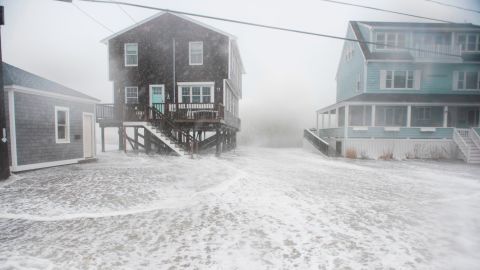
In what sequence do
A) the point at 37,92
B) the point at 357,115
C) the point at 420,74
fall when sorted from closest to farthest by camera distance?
the point at 37,92 → the point at 420,74 → the point at 357,115

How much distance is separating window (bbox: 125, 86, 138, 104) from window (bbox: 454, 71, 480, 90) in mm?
26885

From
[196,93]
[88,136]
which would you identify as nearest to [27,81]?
[88,136]

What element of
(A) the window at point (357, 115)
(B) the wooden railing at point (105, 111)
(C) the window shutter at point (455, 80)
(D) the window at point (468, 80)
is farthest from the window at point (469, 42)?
(B) the wooden railing at point (105, 111)

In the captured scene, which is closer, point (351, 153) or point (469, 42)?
point (351, 153)

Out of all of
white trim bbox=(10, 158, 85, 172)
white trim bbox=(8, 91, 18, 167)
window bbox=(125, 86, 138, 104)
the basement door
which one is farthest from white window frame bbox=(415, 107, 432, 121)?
white trim bbox=(8, 91, 18, 167)

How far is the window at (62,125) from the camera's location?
11.8 m

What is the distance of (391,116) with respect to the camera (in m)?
20.1

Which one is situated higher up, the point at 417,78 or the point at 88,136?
the point at 417,78

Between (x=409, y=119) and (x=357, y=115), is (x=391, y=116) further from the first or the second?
(x=409, y=119)

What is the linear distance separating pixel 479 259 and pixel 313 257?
257 centimetres

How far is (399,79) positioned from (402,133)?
5.56 meters

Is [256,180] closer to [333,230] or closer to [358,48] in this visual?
[333,230]

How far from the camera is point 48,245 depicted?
395 centimetres

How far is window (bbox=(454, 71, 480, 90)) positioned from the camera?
1938 centimetres
